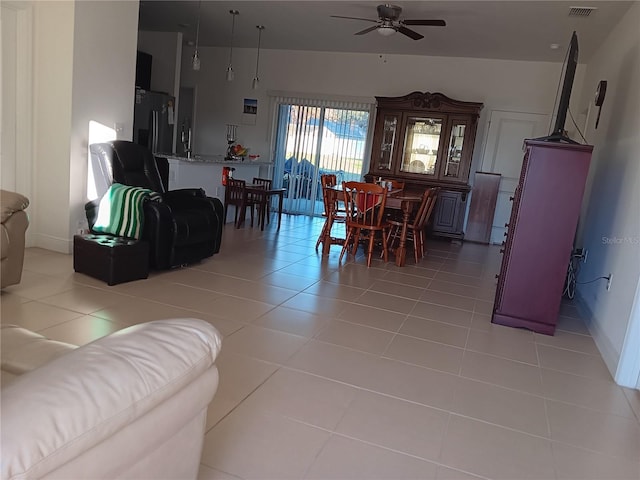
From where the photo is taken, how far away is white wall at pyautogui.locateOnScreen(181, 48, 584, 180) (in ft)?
22.1

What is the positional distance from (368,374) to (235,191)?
4.37 metres

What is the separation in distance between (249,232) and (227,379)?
3882 millimetres

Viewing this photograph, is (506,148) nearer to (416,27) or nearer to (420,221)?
(416,27)

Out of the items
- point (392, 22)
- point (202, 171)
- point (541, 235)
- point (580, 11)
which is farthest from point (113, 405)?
point (580, 11)

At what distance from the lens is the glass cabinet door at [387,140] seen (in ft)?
22.8

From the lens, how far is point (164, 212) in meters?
3.54

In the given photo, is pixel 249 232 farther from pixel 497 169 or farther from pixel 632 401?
pixel 632 401

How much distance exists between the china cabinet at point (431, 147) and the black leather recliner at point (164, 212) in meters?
3.33

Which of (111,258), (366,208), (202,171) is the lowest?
(111,258)

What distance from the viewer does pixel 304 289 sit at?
3.72 meters

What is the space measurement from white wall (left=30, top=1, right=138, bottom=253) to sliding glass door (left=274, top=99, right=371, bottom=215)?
12.8ft

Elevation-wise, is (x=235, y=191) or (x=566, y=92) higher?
(x=566, y=92)

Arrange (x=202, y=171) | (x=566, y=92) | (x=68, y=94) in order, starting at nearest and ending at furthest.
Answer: (x=566, y=92) → (x=68, y=94) → (x=202, y=171)

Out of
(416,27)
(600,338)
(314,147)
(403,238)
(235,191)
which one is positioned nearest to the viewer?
(600,338)
